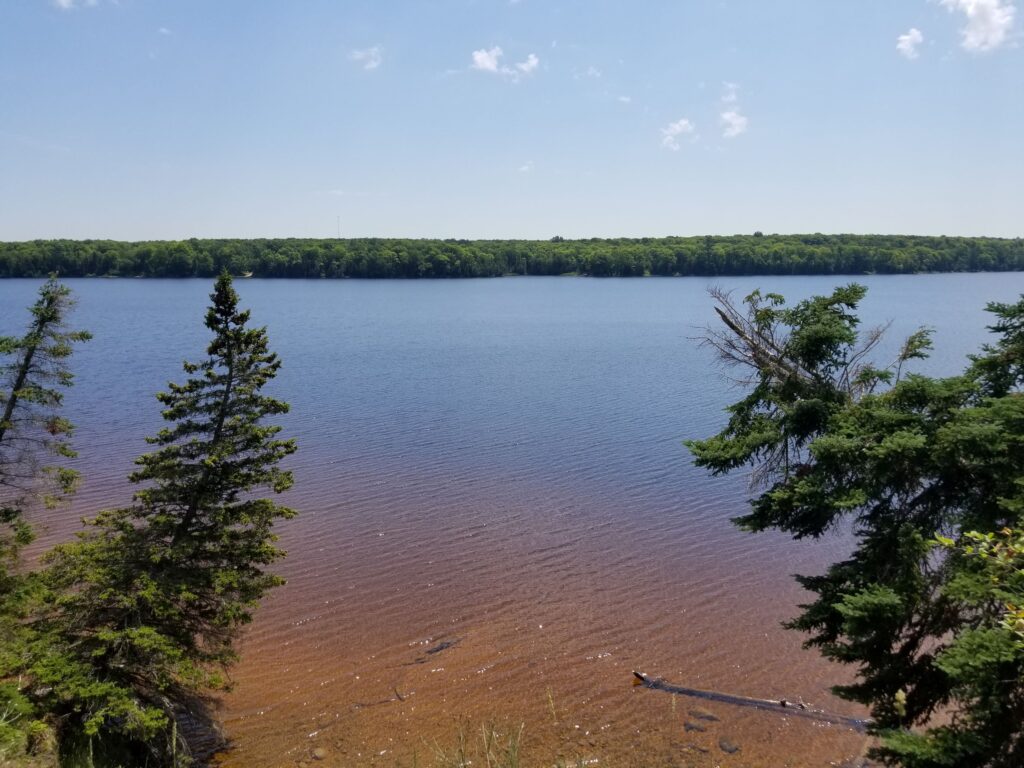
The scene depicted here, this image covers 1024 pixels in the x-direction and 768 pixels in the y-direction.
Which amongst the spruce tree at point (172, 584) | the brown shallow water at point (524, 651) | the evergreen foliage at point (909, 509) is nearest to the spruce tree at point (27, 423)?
the spruce tree at point (172, 584)

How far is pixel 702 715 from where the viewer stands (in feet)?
41.0

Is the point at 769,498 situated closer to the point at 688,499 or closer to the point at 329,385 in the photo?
the point at 688,499

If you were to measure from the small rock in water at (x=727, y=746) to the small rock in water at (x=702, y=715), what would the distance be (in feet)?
1.85

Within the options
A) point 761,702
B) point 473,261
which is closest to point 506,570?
point 761,702

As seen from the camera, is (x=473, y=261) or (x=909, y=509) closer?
(x=909, y=509)

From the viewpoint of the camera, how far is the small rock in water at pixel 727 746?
11.5 metres

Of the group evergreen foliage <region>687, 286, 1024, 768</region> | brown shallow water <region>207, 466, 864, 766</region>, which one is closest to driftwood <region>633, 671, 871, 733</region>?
brown shallow water <region>207, 466, 864, 766</region>

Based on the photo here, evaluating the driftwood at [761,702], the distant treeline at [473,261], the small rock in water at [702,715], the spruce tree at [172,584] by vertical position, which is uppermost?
the distant treeline at [473,261]

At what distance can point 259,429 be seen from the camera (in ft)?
40.9

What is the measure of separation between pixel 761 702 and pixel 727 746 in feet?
5.18

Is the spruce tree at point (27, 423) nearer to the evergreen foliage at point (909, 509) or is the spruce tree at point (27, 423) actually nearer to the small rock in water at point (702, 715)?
the small rock in water at point (702, 715)

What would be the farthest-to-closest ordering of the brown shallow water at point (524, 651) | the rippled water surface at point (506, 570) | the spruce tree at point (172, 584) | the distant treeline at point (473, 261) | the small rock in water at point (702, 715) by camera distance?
the distant treeline at point (473, 261)
the small rock in water at point (702, 715)
the rippled water surface at point (506, 570)
the brown shallow water at point (524, 651)
the spruce tree at point (172, 584)

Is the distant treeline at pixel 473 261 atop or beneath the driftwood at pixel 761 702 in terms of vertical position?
atop

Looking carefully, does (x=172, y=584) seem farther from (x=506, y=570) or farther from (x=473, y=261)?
(x=473, y=261)
